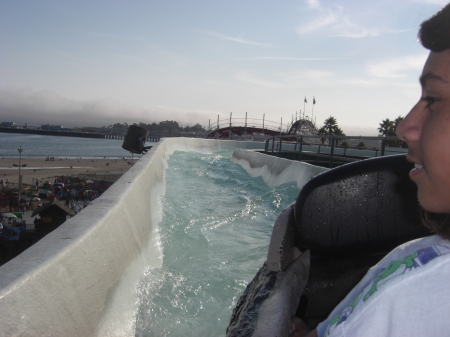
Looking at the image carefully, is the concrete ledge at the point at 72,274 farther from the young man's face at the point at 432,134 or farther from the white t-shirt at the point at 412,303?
the young man's face at the point at 432,134

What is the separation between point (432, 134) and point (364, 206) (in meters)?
1.06

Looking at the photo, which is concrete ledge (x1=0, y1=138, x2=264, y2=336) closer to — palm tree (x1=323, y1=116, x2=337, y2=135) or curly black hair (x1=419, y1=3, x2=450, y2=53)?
curly black hair (x1=419, y1=3, x2=450, y2=53)

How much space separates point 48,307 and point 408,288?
119 cm

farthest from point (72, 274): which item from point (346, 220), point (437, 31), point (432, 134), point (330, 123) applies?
point (330, 123)

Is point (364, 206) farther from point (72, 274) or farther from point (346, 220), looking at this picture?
point (72, 274)

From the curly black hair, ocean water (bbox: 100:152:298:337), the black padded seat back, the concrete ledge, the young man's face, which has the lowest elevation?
ocean water (bbox: 100:152:298:337)

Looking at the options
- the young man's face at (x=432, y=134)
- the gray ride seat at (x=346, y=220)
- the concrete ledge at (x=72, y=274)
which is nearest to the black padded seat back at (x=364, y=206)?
the gray ride seat at (x=346, y=220)

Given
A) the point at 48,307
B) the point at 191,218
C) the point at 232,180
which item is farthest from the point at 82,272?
the point at 232,180

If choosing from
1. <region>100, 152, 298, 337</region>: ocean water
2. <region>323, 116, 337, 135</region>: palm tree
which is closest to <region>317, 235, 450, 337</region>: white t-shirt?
<region>100, 152, 298, 337</region>: ocean water

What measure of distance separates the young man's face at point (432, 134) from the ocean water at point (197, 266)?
5.07 ft

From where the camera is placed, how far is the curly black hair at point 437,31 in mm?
803

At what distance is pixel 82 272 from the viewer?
1.60 metres

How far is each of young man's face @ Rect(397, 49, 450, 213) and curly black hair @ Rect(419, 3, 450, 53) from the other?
17mm

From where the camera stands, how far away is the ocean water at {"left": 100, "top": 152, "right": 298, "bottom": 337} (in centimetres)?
212
